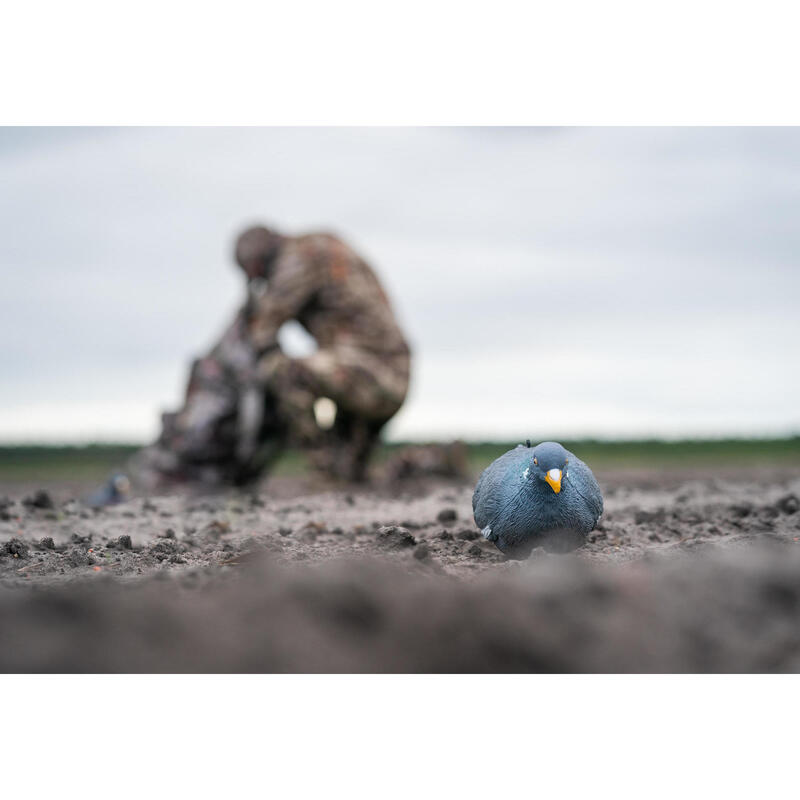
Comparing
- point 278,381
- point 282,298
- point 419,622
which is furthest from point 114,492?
point 419,622

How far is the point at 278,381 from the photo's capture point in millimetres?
11344

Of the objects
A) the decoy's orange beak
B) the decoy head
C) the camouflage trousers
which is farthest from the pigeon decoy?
the decoy's orange beak

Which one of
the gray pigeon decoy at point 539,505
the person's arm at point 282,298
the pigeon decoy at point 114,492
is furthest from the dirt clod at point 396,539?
the person's arm at point 282,298

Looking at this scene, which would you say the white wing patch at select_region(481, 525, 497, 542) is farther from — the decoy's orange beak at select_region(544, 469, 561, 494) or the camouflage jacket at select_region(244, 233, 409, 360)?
the camouflage jacket at select_region(244, 233, 409, 360)

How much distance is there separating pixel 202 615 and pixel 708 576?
205 centimetres

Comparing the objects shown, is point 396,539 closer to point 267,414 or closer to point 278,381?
point 278,381

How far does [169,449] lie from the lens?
1191cm

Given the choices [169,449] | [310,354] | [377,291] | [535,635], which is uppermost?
[377,291]

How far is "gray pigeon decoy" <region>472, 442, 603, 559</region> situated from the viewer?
495 cm

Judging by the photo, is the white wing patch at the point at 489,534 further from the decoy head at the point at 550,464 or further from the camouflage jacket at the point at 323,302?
the camouflage jacket at the point at 323,302

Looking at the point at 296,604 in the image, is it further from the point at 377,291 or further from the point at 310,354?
the point at 377,291

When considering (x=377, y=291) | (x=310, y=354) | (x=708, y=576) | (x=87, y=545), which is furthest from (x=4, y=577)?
(x=377, y=291)

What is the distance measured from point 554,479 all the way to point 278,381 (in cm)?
730

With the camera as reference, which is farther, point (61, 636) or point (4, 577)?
point (4, 577)
